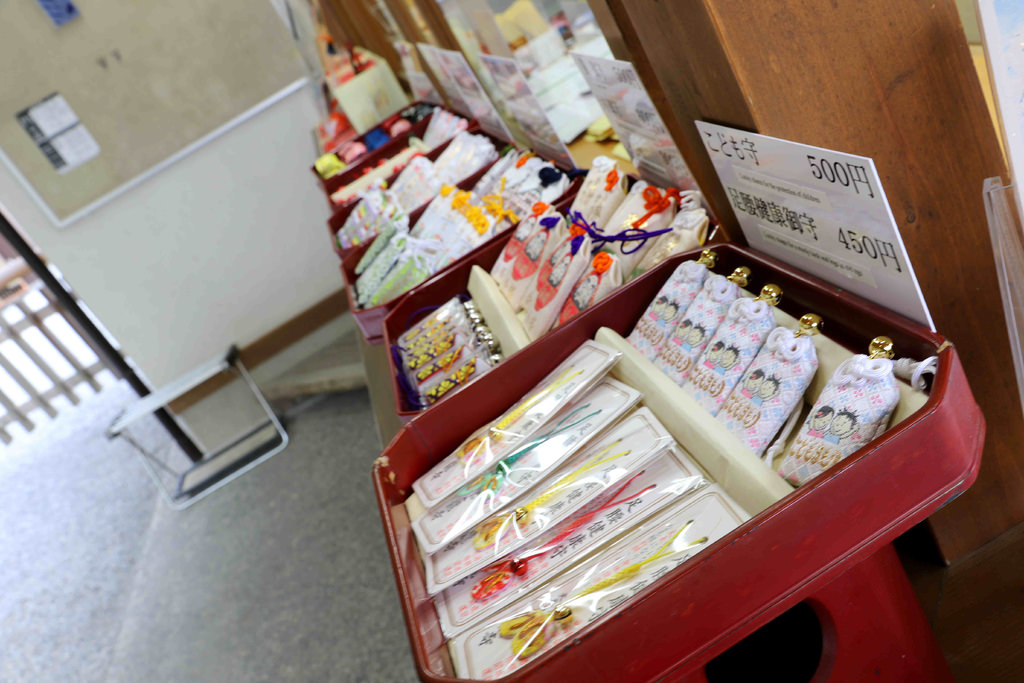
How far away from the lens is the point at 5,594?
393 centimetres

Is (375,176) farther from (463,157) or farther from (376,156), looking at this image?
(463,157)

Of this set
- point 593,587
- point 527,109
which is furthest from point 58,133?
point 593,587

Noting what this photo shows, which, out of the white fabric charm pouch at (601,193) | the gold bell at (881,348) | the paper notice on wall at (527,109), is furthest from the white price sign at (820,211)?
the paper notice on wall at (527,109)

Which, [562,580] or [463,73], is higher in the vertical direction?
[463,73]

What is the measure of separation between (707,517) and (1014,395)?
0.61 meters

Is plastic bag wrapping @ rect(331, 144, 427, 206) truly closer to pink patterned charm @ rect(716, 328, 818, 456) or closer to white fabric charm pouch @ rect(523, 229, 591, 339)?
white fabric charm pouch @ rect(523, 229, 591, 339)

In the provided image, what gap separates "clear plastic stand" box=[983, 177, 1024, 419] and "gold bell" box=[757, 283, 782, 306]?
0.26 meters

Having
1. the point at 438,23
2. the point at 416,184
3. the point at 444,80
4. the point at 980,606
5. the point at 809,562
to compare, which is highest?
the point at 438,23

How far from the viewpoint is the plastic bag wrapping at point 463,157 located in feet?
7.57

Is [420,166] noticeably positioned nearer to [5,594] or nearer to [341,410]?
[341,410]

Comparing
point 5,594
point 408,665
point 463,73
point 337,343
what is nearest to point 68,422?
point 5,594

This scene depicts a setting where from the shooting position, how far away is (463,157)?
2395 mm

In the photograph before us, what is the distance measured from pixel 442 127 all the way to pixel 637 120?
1.58 m

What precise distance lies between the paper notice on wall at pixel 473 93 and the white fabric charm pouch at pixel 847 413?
154cm
